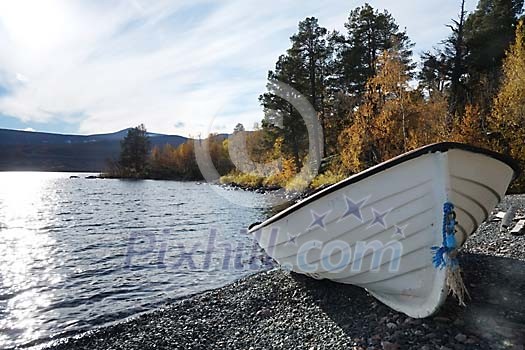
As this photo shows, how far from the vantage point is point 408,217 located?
151 inches

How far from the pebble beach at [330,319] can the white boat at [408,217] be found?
35 centimetres

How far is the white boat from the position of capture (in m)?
3.64

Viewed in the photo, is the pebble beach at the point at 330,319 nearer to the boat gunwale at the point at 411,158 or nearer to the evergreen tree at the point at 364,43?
the boat gunwale at the point at 411,158

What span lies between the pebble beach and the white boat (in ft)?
1.14

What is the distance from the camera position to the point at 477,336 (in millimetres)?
3584

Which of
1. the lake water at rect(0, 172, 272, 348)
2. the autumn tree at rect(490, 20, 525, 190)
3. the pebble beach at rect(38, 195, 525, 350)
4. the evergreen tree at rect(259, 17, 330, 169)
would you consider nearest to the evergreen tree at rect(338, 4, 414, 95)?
the evergreen tree at rect(259, 17, 330, 169)

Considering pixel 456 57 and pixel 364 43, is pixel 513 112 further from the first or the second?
pixel 364 43

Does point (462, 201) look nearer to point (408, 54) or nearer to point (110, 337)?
point (110, 337)

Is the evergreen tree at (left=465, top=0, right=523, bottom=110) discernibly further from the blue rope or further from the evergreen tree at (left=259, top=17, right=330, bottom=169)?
the blue rope

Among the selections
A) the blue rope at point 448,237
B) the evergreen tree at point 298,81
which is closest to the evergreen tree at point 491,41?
the evergreen tree at point 298,81

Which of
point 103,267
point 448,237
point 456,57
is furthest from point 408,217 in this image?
point 456,57

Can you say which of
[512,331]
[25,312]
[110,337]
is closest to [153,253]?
[25,312]

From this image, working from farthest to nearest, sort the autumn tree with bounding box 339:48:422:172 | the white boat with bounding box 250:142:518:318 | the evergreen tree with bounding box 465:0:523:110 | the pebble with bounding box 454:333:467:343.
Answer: the evergreen tree with bounding box 465:0:523:110 → the autumn tree with bounding box 339:48:422:172 → the white boat with bounding box 250:142:518:318 → the pebble with bounding box 454:333:467:343

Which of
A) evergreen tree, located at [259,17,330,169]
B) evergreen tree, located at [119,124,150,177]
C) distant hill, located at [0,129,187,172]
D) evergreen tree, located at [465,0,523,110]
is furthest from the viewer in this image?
distant hill, located at [0,129,187,172]
